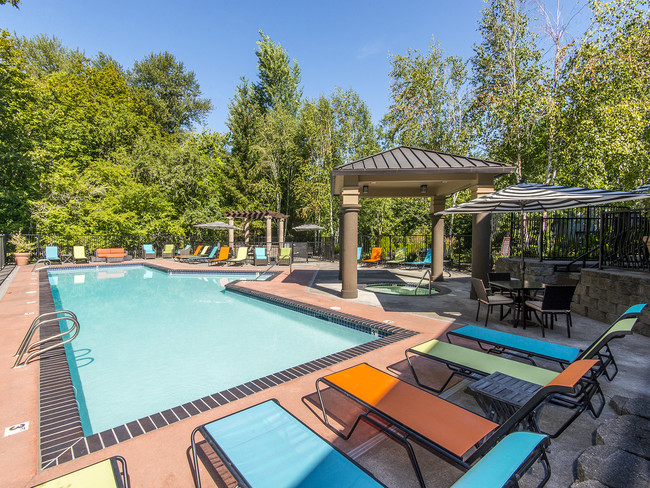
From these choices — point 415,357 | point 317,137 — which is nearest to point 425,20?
point 317,137

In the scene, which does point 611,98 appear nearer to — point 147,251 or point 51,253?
point 147,251

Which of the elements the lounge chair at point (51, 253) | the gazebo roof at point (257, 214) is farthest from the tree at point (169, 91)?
the lounge chair at point (51, 253)

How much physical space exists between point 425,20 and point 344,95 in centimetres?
790

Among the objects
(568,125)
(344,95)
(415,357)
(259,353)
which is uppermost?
(344,95)

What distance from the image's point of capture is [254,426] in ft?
7.14

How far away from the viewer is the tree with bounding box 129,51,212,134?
2877 centimetres

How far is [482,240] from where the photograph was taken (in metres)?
7.23

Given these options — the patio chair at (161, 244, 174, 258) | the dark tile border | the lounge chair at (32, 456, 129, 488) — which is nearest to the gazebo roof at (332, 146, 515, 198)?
the dark tile border

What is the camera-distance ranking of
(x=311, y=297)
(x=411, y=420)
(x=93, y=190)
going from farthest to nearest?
(x=93, y=190)
(x=311, y=297)
(x=411, y=420)

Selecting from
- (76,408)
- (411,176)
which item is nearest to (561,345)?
(76,408)

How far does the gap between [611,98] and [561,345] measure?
12.2m

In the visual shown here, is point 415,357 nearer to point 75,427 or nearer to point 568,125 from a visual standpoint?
point 75,427

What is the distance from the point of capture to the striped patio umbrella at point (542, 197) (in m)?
4.18

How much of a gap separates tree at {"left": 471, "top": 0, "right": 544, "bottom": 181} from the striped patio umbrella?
8.27 metres
